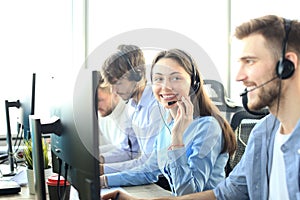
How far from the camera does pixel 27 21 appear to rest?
307 centimetres

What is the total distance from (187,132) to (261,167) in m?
0.41

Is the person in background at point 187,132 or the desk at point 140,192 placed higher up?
the person in background at point 187,132

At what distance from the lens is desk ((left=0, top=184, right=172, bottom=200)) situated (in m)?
1.55

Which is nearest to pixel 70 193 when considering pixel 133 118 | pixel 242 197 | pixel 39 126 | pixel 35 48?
pixel 39 126

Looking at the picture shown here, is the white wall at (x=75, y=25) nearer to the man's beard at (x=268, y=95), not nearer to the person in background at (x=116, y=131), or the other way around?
the person in background at (x=116, y=131)

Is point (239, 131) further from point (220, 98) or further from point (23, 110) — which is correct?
point (23, 110)

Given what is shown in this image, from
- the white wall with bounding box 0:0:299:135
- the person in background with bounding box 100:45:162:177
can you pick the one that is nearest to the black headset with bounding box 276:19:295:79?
the person in background with bounding box 100:45:162:177

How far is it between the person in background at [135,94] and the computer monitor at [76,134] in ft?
1.34

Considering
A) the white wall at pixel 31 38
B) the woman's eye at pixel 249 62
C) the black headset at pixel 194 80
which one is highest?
the white wall at pixel 31 38

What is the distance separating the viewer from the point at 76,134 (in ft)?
3.50

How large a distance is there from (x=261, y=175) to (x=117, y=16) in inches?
86.5

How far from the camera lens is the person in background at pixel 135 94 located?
1.73 meters

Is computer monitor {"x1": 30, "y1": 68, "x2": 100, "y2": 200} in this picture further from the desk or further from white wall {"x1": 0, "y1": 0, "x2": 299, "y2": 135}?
white wall {"x1": 0, "y1": 0, "x2": 299, "y2": 135}

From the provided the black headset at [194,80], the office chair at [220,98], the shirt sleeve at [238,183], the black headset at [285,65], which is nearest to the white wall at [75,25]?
the office chair at [220,98]
